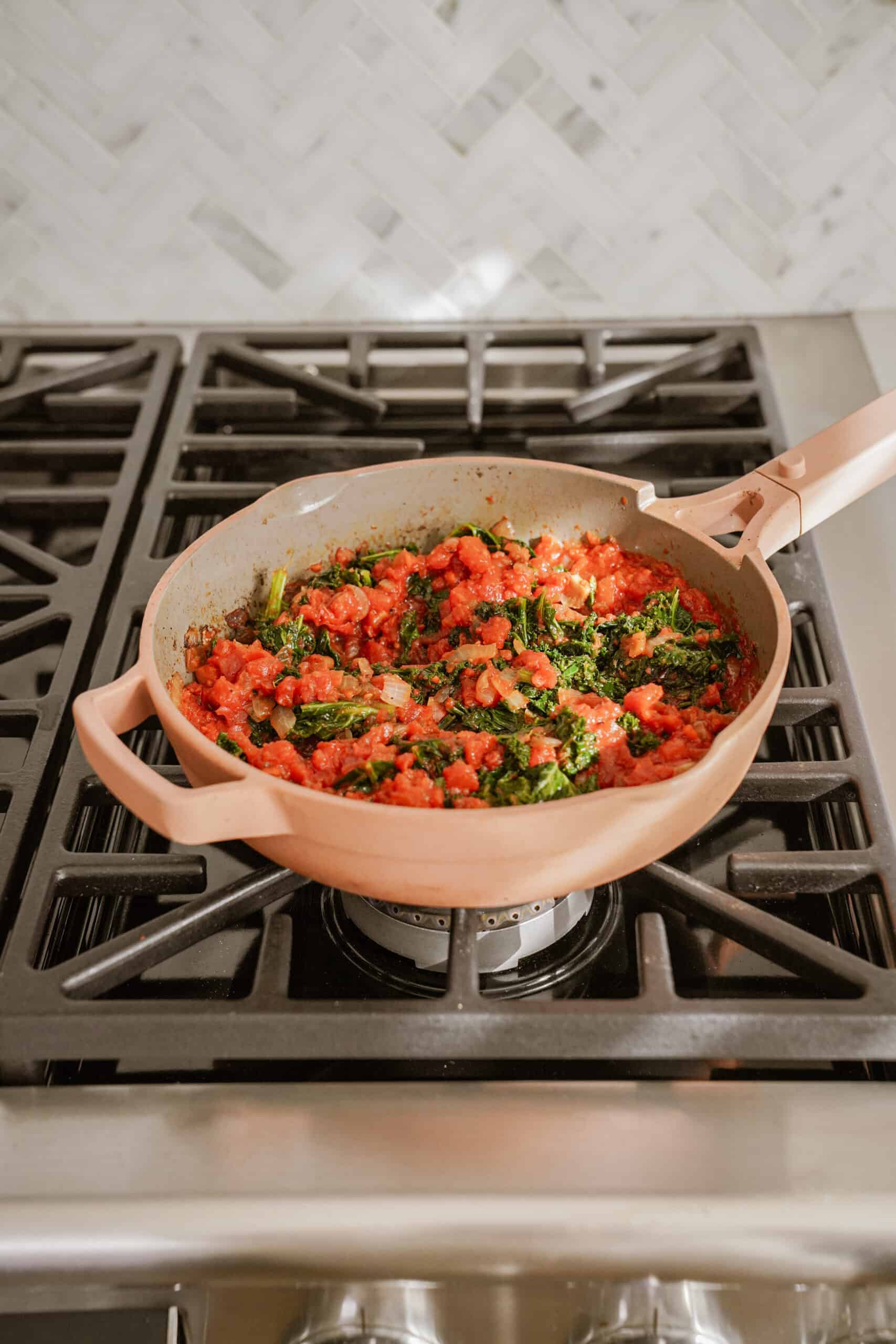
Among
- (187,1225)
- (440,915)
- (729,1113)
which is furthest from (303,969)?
(729,1113)

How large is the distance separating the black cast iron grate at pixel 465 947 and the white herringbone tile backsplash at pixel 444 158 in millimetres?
414

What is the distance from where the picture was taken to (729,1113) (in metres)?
0.78

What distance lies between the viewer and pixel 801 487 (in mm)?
1070

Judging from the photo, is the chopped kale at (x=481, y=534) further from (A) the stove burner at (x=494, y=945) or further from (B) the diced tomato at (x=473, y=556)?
(A) the stove burner at (x=494, y=945)

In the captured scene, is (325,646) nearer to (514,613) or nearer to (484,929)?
(514,613)

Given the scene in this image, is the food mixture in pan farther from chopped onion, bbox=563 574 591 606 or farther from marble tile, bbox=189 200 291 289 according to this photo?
marble tile, bbox=189 200 291 289

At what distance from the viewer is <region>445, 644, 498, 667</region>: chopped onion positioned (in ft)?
3.51

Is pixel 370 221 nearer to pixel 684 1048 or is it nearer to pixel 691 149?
pixel 691 149

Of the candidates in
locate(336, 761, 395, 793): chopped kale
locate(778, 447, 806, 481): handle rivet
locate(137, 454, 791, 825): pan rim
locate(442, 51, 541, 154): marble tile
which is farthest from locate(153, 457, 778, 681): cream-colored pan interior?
locate(442, 51, 541, 154): marble tile

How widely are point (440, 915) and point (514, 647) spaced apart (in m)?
0.30

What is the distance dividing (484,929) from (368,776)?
0.16m

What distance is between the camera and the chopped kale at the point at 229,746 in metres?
0.97

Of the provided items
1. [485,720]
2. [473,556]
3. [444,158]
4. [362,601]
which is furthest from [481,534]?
[444,158]

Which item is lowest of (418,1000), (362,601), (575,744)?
(418,1000)
